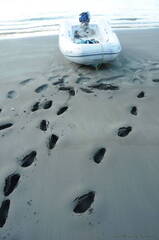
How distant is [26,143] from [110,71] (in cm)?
303

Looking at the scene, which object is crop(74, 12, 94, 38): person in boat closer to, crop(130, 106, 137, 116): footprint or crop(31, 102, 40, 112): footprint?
crop(31, 102, 40, 112): footprint

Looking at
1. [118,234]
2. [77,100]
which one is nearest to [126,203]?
[118,234]

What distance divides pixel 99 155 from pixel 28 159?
3.28ft

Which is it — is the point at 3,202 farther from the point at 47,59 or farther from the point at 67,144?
the point at 47,59

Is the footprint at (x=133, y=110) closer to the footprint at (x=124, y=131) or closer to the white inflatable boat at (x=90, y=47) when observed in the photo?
the footprint at (x=124, y=131)

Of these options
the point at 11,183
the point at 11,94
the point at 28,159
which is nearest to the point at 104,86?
the point at 11,94

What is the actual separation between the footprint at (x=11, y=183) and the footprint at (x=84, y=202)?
2.72 feet

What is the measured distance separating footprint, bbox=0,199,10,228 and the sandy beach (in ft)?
0.04

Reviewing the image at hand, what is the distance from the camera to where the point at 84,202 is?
3.68m

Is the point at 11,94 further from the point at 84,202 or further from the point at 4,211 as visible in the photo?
the point at 84,202

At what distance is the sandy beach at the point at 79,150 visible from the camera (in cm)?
348

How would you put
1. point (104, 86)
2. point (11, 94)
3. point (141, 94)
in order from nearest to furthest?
point (141, 94), point (11, 94), point (104, 86)

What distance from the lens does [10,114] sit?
548 cm

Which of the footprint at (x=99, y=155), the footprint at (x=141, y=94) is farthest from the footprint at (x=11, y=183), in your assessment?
the footprint at (x=141, y=94)
